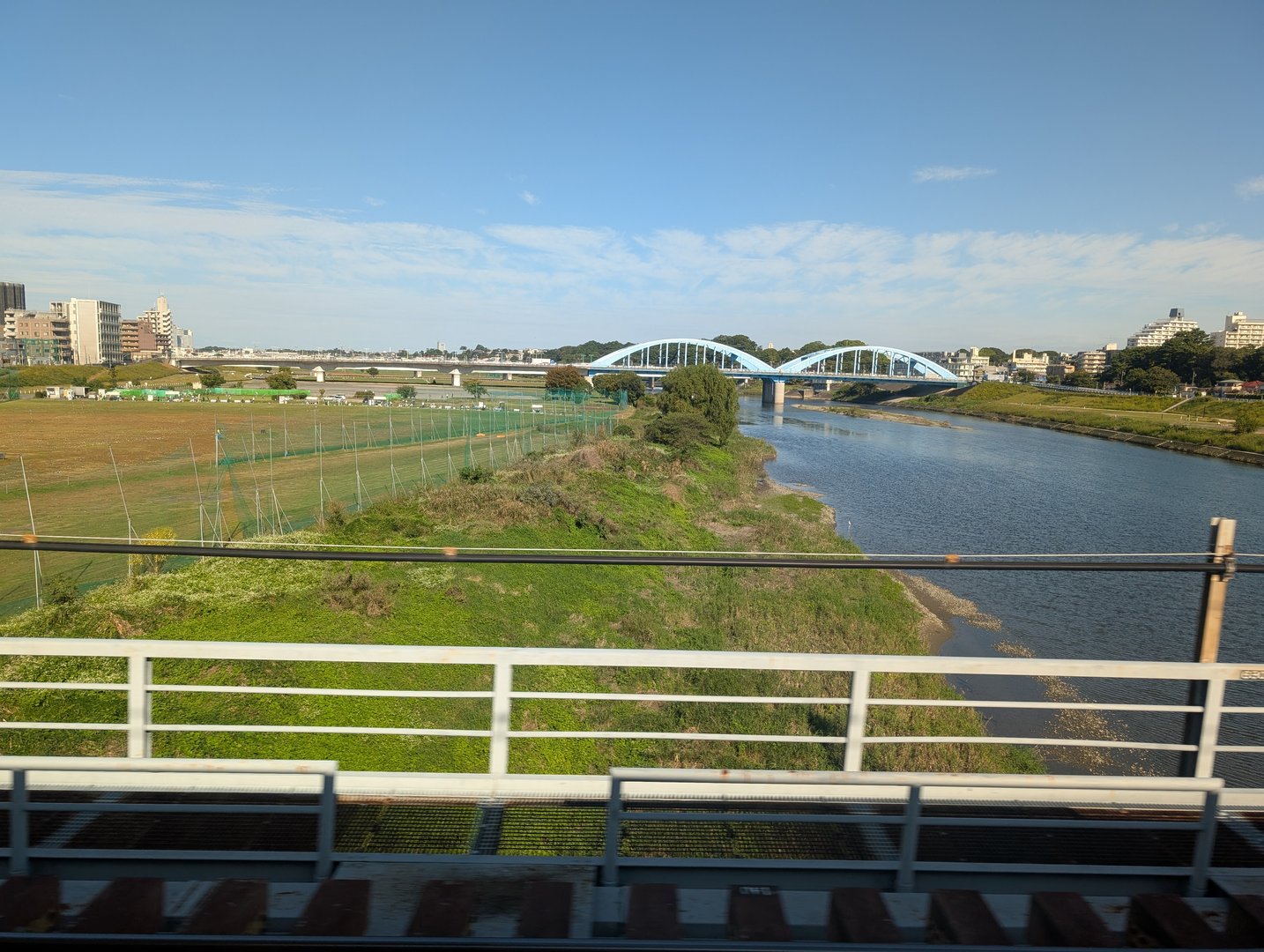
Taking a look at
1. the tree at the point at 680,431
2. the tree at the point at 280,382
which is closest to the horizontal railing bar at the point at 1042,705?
the tree at the point at 680,431

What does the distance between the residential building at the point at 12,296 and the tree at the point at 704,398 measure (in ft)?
309

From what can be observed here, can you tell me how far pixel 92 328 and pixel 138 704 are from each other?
246 feet

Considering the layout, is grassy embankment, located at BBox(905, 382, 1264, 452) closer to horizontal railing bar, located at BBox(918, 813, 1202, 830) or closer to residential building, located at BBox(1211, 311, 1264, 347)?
horizontal railing bar, located at BBox(918, 813, 1202, 830)

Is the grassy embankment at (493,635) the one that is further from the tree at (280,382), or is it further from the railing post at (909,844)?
the tree at (280,382)

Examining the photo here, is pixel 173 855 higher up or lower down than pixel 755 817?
lower down

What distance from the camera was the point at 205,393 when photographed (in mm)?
36344

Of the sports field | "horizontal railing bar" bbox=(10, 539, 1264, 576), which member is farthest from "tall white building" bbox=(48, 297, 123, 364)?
"horizontal railing bar" bbox=(10, 539, 1264, 576)

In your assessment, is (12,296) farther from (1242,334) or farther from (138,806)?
(1242,334)

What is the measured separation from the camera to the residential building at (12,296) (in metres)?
92.8

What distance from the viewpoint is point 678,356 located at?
90625 millimetres

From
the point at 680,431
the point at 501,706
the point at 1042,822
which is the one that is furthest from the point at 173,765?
the point at 680,431

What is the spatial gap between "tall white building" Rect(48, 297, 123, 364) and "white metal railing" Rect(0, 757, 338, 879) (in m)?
68.1

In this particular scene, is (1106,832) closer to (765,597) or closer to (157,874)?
(157,874)

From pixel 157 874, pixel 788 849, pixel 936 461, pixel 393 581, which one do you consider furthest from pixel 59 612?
pixel 936 461
